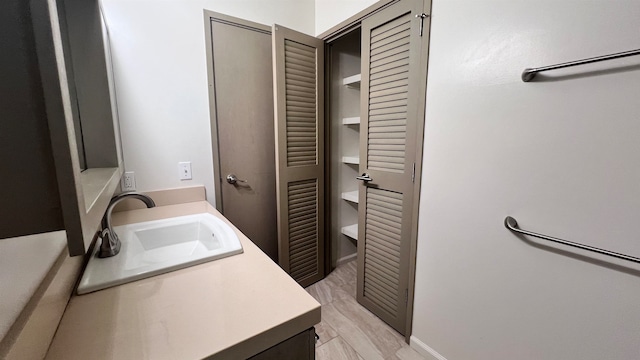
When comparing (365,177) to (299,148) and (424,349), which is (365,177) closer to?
(299,148)

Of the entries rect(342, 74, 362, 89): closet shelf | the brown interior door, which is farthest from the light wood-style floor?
rect(342, 74, 362, 89): closet shelf

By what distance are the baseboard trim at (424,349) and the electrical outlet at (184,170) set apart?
1.69 metres

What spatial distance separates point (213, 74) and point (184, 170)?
0.64 metres

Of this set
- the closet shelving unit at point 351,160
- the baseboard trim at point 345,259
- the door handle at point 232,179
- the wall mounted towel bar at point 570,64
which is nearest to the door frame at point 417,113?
the closet shelving unit at point 351,160

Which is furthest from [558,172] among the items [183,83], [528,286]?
[183,83]

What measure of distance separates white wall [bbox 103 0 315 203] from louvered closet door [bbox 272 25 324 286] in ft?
1.40

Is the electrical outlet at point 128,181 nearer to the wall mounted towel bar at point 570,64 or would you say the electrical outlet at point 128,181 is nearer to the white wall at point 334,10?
the white wall at point 334,10

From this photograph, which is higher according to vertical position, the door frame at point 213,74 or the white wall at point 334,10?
the white wall at point 334,10

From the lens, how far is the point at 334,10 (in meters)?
1.93

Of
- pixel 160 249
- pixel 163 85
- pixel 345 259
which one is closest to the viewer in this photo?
pixel 160 249

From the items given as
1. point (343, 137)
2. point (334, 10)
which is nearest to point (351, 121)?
point (343, 137)

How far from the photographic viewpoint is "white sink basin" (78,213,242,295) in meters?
0.79

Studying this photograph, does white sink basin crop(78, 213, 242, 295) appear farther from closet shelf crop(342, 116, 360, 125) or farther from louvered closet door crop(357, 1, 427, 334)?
closet shelf crop(342, 116, 360, 125)

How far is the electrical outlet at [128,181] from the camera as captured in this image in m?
1.48
